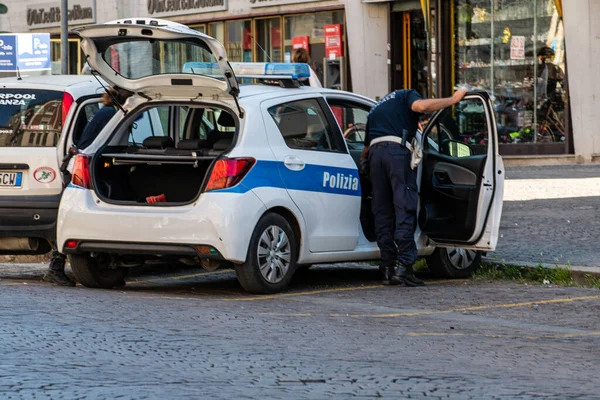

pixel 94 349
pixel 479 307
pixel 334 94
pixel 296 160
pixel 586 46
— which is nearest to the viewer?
pixel 94 349

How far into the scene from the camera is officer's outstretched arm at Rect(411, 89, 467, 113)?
1038 centimetres

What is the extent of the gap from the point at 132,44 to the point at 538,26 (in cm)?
1570

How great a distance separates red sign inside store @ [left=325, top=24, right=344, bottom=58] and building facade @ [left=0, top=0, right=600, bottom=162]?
0.07ft

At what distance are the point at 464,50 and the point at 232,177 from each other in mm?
17353

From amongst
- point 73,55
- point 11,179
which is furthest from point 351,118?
point 73,55

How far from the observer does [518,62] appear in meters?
25.1

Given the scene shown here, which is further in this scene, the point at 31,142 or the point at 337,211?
the point at 31,142

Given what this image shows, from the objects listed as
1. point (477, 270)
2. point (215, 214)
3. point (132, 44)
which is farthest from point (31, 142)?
point (477, 270)

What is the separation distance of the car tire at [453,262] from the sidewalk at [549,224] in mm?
312

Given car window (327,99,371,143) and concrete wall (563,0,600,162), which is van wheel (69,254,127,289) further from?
concrete wall (563,0,600,162)

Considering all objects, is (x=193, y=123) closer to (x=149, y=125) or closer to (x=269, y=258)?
(x=149, y=125)

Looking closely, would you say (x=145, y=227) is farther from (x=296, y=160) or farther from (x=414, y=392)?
(x=414, y=392)

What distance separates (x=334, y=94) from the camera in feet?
36.0

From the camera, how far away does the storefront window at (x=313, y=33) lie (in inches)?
1124
